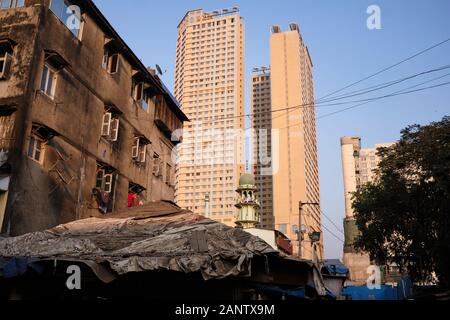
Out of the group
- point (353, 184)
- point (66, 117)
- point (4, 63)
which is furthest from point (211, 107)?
point (4, 63)

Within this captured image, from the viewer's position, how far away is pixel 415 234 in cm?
2281

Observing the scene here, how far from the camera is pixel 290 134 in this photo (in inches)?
3873

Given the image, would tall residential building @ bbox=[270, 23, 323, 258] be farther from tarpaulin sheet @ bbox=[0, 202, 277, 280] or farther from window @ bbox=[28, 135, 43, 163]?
tarpaulin sheet @ bbox=[0, 202, 277, 280]

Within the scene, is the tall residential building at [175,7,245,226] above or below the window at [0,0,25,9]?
above

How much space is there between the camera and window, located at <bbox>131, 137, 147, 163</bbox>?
23422 millimetres

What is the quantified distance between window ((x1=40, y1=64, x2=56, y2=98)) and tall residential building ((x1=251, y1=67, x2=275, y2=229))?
87.7m

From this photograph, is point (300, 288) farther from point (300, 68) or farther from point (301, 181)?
point (300, 68)

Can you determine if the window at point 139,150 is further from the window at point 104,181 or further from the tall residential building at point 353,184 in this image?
the tall residential building at point 353,184

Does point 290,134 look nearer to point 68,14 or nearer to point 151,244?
point 68,14

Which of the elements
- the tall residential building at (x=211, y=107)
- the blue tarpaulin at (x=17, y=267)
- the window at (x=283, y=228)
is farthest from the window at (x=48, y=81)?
the window at (x=283, y=228)

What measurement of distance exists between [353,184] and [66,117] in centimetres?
6470

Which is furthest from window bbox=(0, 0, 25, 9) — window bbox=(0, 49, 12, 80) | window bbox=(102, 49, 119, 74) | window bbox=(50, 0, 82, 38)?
Answer: window bbox=(102, 49, 119, 74)
